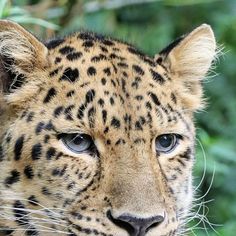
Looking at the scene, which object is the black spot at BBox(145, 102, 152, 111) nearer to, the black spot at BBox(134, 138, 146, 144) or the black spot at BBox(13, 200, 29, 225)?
the black spot at BBox(134, 138, 146, 144)

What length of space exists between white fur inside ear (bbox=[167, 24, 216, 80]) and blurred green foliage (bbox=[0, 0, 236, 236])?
2372 mm

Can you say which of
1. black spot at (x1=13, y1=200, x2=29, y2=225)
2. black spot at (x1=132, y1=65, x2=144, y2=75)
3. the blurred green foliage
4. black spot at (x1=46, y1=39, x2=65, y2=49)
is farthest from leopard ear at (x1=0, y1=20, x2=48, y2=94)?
the blurred green foliage

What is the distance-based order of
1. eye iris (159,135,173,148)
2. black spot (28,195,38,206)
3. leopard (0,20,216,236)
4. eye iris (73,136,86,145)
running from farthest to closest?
eye iris (159,135,173,148)
eye iris (73,136,86,145)
black spot (28,195,38,206)
leopard (0,20,216,236)

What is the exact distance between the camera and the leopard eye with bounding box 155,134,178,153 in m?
6.72

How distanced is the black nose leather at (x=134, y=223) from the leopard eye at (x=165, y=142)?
70 cm

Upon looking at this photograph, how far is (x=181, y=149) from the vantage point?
6945 mm

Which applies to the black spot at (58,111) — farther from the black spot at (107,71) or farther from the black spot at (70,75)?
the black spot at (107,71)

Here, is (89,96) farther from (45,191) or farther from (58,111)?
(45,191)

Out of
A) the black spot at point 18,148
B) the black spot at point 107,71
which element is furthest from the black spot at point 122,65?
the black spot at point 18,148

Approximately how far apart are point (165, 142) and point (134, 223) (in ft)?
2.85

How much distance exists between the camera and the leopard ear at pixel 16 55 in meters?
6.57

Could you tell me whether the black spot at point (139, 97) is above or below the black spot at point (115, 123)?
above

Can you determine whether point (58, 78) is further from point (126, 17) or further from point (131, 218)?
point (126, 17)

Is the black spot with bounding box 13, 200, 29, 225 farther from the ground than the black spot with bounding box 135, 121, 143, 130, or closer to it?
closer to it
